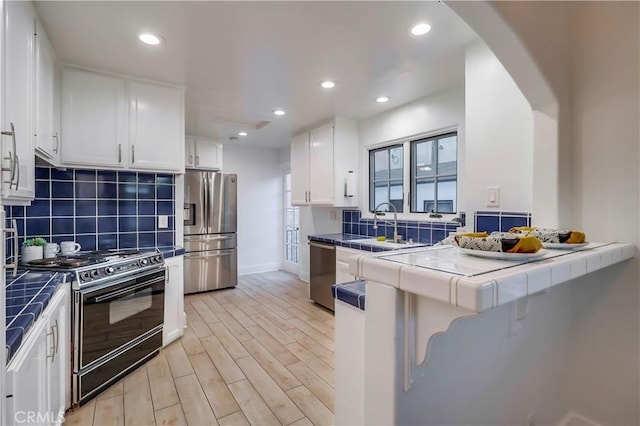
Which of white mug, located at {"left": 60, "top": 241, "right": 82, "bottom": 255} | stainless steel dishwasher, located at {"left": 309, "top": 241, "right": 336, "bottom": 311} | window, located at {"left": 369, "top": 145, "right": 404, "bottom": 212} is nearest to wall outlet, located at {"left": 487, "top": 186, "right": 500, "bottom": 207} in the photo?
window, located at {"left": 369, "top": 145, "right": 404, "bottom": 212}

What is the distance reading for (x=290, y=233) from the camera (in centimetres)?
591

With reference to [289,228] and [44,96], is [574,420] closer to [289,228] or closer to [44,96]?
[44,96]

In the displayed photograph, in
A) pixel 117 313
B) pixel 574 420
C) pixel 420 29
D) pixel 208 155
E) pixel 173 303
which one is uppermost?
pixel 420 29

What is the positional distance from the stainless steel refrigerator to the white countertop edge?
3.93 metres

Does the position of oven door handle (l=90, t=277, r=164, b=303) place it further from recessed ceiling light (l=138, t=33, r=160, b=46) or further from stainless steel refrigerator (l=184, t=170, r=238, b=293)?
stainless steel refrigerator (l=184, t=170, r=238, b=293)

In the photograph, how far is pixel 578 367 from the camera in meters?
1.56

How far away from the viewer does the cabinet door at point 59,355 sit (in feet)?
5.06

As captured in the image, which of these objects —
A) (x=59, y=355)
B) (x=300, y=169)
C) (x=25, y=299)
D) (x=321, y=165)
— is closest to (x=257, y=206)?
(x=300, y=169)

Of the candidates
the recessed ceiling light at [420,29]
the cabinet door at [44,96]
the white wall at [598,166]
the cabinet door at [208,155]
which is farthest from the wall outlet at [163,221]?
Result: the white wall at [598,166]

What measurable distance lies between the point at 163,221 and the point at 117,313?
1.05 metres

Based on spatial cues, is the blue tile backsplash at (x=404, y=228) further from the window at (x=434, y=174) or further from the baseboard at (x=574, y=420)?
the baseboard at (x=574, y=420)

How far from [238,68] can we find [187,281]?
2.98m

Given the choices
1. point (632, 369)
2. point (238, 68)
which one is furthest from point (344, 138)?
point (632, 369)

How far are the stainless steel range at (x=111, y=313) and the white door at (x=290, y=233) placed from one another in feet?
10.6
